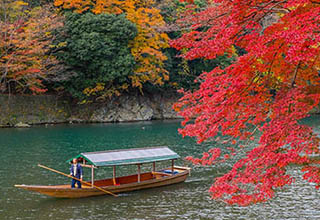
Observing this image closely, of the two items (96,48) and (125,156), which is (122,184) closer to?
(125,156)

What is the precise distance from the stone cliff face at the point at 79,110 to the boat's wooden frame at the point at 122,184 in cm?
2634

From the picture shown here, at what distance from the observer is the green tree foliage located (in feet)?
145

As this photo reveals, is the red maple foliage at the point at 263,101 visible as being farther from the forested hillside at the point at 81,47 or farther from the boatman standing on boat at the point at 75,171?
the forested hillside at the point at 81,47

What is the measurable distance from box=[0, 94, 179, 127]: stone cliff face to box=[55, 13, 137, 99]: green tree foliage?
3363 millimetres

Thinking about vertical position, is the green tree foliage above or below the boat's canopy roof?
above

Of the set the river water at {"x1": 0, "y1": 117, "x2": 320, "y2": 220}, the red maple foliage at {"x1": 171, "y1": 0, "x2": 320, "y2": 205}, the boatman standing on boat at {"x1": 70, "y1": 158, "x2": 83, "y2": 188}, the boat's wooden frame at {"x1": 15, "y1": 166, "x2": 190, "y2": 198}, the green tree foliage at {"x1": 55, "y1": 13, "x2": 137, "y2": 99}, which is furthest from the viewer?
the green tree foliage at {"x1": 55, "y1": 13, "x2": 137, "y2": 99}

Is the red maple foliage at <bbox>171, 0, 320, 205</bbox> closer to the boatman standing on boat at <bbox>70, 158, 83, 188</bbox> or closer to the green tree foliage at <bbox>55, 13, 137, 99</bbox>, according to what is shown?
the boatman standing on boat at <bbox>70, 158, 83, 188</bbox>

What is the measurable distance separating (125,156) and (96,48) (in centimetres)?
2609

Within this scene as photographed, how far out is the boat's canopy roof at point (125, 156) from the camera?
1894cm

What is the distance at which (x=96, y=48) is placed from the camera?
4419 centimetres

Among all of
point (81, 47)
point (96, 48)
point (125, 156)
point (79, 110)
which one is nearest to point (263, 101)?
point (125, 156)

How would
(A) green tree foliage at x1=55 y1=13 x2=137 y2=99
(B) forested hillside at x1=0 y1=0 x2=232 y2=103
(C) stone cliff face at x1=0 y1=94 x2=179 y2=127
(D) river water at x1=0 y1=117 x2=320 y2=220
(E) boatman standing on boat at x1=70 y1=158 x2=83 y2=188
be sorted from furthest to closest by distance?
(C) stone cliff face at x1=0 y1=94 x2=179 y2=127, (A) green tree foliage at x1=55 y1=13 x2=137 y2=99, (B) forested hillside at x1=0 y1=0 x2=232 y2=103, (E) boatman standing on boat at x1=70 y1=158 x2=83 y2=188, (D) river water at x1=0 y1=117 x2=320 y2=220

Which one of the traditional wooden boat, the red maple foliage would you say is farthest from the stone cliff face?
the red maple foliage

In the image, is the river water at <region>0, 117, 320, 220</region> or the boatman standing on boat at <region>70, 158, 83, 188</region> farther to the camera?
the boatman standing on boat at <region>70, 158, 83, 188</region>
